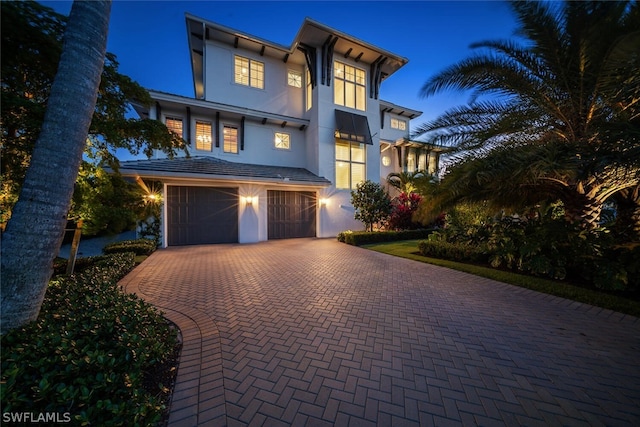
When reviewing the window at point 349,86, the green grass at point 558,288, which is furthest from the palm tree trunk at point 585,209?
the window at point 349,86

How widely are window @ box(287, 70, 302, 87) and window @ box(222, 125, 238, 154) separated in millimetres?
5069

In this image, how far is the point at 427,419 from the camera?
6.63 ft

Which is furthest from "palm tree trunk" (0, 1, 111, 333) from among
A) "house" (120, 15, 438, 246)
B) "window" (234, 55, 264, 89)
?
"window" (234, 55, 264, 89)

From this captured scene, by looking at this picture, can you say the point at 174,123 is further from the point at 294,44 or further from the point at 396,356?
the point at 396,356

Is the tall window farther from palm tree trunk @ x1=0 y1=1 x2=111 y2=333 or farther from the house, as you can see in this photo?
palm tree trunk @ x1=0 y1=1 x2=111 y2=333

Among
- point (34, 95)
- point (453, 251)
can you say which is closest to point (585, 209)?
point (453, 251)

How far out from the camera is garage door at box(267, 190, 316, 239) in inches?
532

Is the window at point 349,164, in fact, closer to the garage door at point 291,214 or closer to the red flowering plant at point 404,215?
the garage door at point 291,214

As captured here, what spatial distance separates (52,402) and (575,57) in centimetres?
858

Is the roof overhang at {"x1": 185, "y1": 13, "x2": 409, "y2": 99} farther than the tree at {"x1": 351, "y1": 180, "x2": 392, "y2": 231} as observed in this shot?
No

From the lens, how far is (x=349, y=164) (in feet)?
51.2

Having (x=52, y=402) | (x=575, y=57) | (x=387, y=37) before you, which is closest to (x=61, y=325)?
(x=52, y=402)

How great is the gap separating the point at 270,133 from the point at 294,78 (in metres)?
4.33

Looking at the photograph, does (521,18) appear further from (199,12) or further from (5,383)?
(199,12)
